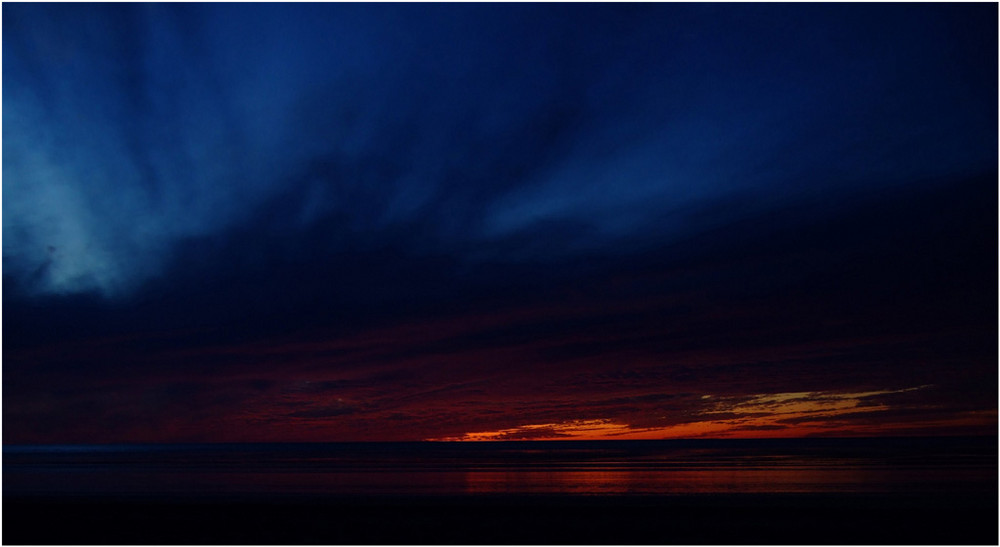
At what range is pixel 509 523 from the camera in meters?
13.8

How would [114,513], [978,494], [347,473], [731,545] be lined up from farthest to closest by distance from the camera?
[347,473] → [978,494] → [114,513] → [731,545]

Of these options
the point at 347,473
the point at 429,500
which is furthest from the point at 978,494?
the point at 347,473

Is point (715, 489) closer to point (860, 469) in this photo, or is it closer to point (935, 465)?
point (860, 469)

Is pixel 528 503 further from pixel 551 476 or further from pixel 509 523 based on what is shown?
pixel 551 476

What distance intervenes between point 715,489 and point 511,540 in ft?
34.6

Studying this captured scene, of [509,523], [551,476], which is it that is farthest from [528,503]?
[551,476]

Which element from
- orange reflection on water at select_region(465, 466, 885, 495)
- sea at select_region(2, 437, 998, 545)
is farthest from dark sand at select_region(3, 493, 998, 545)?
orange reflection on water at select_region(465, 466, 885, 495)

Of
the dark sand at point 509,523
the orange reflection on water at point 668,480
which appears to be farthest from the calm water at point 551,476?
the dark sand at point 509,523

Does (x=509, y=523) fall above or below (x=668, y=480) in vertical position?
above

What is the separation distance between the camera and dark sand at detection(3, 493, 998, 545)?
12.3 metres

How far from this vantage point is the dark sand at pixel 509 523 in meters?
12.3

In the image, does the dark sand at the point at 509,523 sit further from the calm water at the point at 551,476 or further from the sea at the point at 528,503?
the calm water at the point at 551,476

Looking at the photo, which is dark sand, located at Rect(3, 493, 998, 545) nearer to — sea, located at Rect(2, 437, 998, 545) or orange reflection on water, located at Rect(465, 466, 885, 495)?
sea, located at Rect(2, 437, 998, 545)

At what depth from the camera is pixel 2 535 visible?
525 inches
